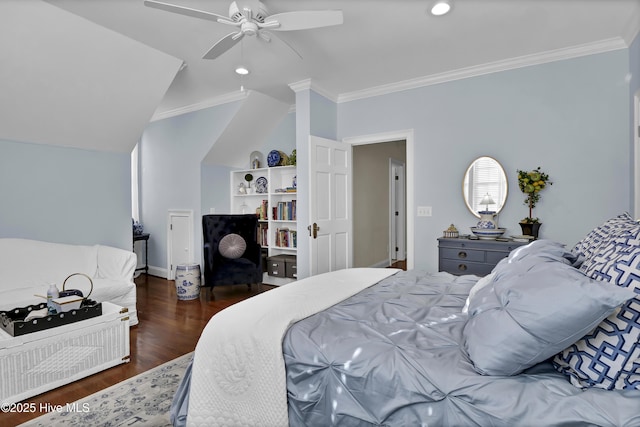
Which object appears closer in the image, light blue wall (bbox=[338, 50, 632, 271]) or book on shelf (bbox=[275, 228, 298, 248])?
light blue wall (bbox=[338, 50, 632, 271])

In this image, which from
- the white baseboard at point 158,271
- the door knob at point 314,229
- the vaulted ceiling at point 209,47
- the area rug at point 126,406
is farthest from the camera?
the white baseboard at point 158,271

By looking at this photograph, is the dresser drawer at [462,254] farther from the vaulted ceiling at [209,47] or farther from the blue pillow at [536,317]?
the blue pillow at [536,317]

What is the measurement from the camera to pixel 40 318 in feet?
6.88

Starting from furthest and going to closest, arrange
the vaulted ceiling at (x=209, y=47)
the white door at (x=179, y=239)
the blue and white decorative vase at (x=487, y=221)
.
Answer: the white door at (x=179, y=239) < the blue and white decorative vase at (x=487, y=221) < the vaulted ceiling at (x=209, y=47)

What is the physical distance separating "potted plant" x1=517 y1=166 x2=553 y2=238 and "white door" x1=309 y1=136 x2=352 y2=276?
6.57 ft

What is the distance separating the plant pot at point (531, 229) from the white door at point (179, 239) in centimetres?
430

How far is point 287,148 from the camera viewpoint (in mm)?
5062

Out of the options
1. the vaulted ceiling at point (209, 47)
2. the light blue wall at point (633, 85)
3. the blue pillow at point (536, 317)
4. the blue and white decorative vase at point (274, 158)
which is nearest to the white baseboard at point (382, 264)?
the blue and white decorative vase at point (274, 158)

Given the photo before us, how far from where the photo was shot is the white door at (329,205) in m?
3.88

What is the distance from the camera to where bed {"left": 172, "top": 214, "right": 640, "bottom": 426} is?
3.10 ft

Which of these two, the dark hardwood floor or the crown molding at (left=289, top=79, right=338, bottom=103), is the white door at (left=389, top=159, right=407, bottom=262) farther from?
the dark hardwood floor

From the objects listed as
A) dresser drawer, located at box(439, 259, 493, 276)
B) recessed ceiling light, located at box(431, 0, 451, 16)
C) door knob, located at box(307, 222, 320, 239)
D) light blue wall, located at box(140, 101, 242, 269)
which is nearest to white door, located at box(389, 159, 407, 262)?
door knob, located at box(307, 222, 320, 239)

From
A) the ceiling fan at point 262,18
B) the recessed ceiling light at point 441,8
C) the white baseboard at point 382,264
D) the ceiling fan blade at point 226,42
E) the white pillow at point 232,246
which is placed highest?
the recessed ceiling light at point 441,8

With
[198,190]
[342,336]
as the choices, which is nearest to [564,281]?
[342,336]
